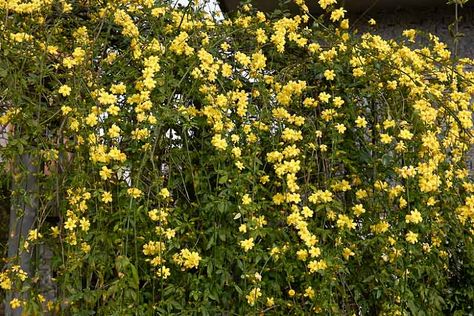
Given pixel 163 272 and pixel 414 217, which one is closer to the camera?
pixel 163 272

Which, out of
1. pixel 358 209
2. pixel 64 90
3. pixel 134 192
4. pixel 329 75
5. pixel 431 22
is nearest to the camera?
pixel 134 192

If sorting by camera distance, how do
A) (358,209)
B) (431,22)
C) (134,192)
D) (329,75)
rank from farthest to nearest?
(431,22)
(329,75)
(358,209)
(134,192)

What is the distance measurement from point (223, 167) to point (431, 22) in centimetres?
246

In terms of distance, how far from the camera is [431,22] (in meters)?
3.77

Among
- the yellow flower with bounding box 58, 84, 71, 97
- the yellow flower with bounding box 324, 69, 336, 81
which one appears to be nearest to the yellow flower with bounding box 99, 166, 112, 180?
the yellow flower with bounding box 58, 84, 71, 97

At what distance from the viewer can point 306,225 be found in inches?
72.0

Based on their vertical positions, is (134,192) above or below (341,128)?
below

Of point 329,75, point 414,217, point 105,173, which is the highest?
point 329,75

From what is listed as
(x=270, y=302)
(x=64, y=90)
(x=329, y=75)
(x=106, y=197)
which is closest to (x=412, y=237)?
(x=270, y=302)

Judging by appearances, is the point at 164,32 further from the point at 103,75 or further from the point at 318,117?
the point at 318,117

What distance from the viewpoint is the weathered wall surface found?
370 cm

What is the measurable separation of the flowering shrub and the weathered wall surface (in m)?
1.64

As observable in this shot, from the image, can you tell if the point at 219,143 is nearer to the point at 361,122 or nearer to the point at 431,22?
the point at 361,122

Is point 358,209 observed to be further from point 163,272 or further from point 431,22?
point 431,22
